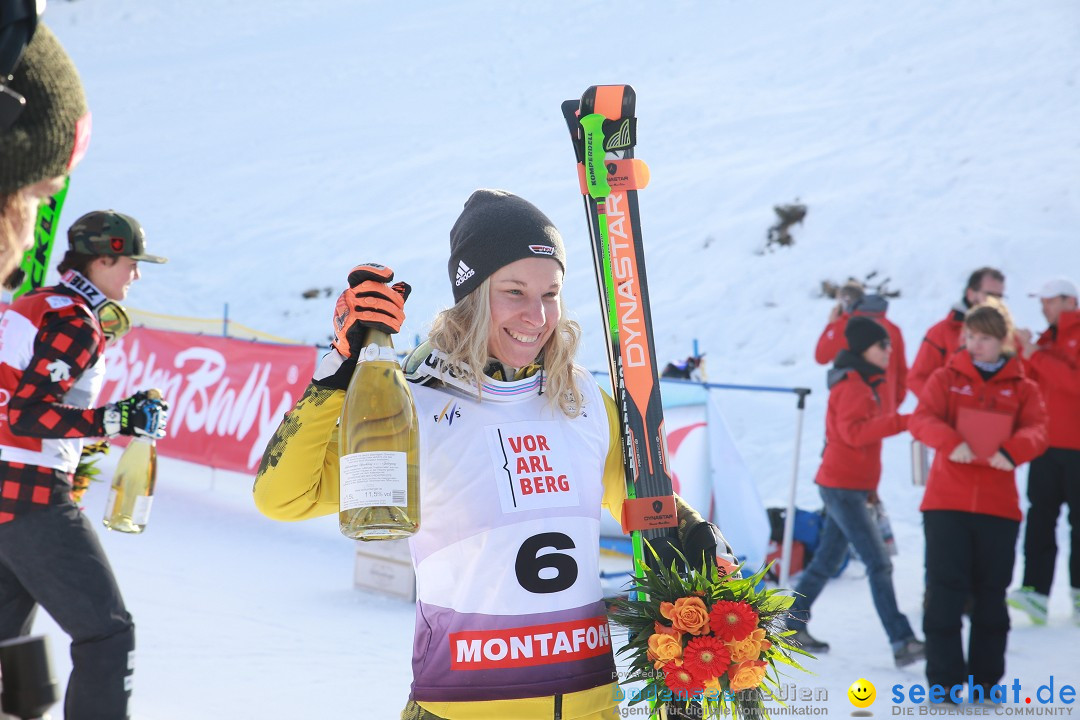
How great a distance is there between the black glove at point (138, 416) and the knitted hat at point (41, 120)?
7.13 ft

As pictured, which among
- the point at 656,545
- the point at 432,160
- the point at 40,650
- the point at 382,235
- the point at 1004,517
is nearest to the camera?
the point at 40,650

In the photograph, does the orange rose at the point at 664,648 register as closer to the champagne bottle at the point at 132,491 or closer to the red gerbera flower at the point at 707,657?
the red gerbera flower at the point at 707,657

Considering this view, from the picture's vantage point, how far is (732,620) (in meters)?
2.06

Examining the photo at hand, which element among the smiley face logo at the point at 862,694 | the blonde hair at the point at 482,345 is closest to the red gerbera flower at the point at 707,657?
the blonde hair at the point at 482,345

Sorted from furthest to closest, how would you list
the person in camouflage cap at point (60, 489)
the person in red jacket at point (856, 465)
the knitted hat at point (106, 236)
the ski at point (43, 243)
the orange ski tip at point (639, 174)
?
the person in red jacket at point (856, 465) < the ski at point (43, 243) < the knitted hat at point (106, 236) < the person in camouflage cap at point (60, 489) < the orange ski tip at point (639, 174)

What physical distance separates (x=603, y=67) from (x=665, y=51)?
6.95ft

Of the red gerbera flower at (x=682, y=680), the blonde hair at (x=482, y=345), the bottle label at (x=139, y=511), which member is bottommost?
the red gerbera flower at (x=682, y=680)

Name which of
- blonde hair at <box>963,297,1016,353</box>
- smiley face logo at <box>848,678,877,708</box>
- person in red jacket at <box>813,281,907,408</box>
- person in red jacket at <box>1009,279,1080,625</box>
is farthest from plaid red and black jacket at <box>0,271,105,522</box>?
person in red jacket at <box>1009,279,1080,625</box>

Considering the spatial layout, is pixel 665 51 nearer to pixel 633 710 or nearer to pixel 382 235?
pixel 382 235

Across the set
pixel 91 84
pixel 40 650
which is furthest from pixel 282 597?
pixel 91 84

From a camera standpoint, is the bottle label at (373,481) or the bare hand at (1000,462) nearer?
the bottle label at (373,481)

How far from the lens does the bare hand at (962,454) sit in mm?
4836

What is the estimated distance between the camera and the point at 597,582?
218 cm

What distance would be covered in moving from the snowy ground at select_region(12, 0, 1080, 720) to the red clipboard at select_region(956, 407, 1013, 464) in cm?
134
